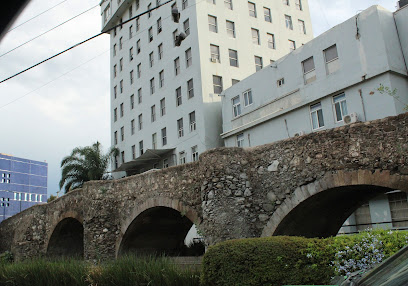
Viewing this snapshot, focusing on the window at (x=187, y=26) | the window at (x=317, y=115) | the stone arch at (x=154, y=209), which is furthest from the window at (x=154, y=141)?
the stone arch at (x=154, y=209)

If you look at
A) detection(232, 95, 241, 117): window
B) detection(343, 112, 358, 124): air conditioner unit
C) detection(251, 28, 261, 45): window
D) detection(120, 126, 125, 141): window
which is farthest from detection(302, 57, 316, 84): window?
detection(120, 126, 125, 141): window

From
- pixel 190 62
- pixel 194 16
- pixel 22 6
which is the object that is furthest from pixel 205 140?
pixel 22 6

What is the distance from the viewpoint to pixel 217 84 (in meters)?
27.3

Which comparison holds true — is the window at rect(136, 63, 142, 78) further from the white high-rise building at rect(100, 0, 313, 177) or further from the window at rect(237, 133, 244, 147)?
the window at rect(237, 133, 244, 147)

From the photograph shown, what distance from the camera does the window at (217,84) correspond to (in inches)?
1071

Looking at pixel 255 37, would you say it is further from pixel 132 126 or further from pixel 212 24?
pixel 132 126

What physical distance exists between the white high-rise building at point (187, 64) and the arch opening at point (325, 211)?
43.9 ft

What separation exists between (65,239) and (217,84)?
13654mm

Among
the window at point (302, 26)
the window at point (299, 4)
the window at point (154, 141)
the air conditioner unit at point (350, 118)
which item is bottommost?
the air conditioner unit at point (350, 118)

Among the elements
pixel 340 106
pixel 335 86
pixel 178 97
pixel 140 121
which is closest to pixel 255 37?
pixel 178 97

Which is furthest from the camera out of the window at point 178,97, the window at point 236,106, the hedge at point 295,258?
the window at point 178,97

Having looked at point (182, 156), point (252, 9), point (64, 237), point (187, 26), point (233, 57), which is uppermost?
point (252, 9)

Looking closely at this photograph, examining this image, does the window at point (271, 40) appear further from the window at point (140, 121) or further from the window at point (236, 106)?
the window at point (140, 121)

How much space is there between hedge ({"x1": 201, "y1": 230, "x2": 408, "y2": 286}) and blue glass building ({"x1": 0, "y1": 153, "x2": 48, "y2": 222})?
A: 73.6 metres
